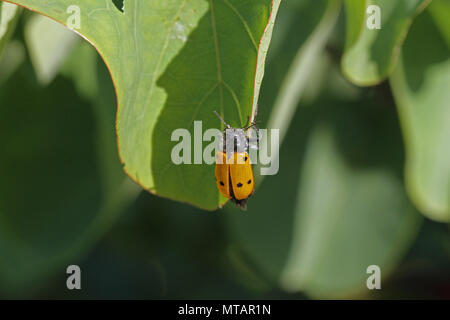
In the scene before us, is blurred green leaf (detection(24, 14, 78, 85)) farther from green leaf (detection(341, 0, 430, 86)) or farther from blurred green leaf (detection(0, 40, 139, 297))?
green leaf (detection(341, 0, 430, 86))

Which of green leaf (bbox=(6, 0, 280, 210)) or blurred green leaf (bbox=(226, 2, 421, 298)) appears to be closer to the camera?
green leaf (bbox=(6, 0, 280, 210))

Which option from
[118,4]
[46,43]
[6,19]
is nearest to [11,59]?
[46,43]

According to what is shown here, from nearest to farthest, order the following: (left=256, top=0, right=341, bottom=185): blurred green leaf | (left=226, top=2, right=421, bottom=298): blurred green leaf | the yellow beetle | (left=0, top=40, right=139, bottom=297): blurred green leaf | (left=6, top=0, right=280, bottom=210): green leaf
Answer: (left=6, top=0, right=280, bottom=210): green leaf, the yellow beetle, (left=256, top=0, right=341, bottom=185): blurred green leaf, (left=0, top=40, right=139, bottom=297): blurred green leaf, (left=226, top=2, right=421, bottom=298): blurred green leaf

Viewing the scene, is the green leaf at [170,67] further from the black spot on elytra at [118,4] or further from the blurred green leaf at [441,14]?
the blurred green leaf at [441,14]

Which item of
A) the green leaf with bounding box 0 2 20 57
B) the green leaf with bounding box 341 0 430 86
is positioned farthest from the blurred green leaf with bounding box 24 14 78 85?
the green leaf with bounding box 341 0 430 86

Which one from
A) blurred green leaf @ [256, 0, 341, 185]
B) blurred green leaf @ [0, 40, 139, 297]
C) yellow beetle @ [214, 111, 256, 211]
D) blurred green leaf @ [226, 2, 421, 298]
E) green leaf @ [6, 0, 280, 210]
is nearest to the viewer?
green leaf @ [6, 0, 280, 210]

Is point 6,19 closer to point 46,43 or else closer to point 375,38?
point 46,43
